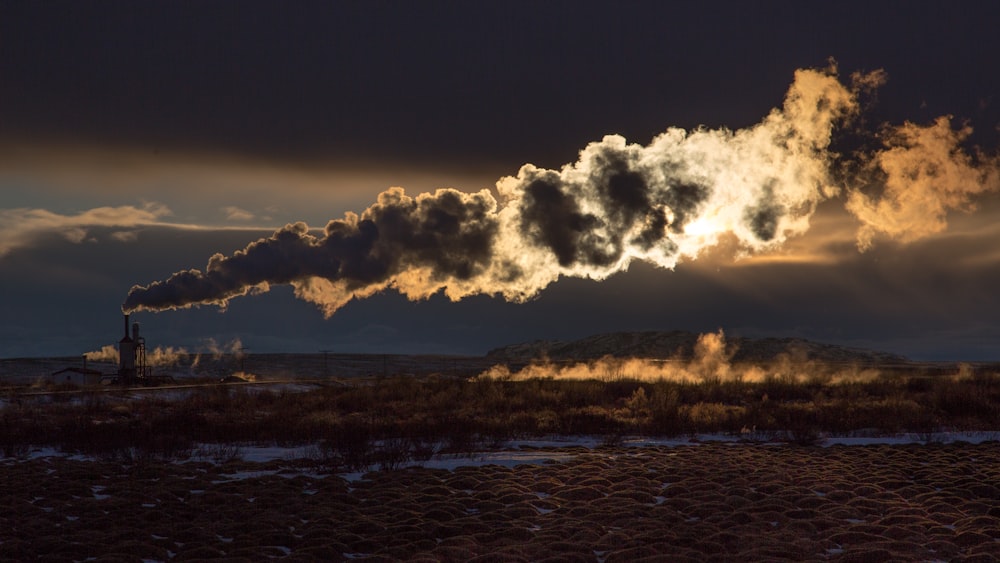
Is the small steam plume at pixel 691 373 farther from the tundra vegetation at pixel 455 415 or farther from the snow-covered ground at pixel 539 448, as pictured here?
the snow-covered ground at pixel 539 448

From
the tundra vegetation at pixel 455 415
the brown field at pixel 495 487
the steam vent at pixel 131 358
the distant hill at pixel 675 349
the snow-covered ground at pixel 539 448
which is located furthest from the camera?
the distant hill at pixel 675 349

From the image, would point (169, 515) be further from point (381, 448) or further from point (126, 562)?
point (381, 448)

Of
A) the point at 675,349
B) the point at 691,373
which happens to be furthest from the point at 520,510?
the point at 675,349

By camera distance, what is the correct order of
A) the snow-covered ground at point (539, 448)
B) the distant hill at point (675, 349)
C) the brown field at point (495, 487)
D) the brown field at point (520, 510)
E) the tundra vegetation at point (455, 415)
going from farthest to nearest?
the distant hill at point (675, 349) < the tundra vegetation at point (455, 415) < the snow-covered ground at point (539, 448) < the brown field at point (495, 487) < the brown field at point (520, 510)

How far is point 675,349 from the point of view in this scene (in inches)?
5625

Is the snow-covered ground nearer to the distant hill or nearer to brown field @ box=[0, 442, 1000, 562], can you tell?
brown field @ box=[0, 442, 1000, 562]

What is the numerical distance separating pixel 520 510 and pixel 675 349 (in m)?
131

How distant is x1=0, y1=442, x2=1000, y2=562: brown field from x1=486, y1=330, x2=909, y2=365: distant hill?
384 ft

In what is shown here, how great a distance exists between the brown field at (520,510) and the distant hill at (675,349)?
117017 mm

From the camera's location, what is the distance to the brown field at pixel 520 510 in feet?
39.2

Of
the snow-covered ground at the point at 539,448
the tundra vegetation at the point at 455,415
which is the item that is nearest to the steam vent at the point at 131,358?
the tundra vegetation at the point at 455,415

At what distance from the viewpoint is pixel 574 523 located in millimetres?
13586

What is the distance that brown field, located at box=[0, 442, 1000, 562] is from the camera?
39.2 feet

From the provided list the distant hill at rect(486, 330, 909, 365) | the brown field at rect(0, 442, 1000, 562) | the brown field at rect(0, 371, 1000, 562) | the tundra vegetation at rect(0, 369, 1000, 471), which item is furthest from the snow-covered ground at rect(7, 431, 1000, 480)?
the distant hill at rect(486, 330, 909, 365)
